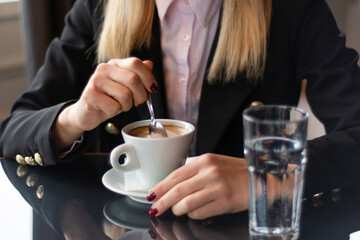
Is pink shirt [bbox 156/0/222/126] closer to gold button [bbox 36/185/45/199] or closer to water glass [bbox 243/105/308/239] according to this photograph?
gold button [bbox 36/185/45/199]

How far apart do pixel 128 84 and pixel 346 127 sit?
1.65 feet

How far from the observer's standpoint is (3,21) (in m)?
3.04

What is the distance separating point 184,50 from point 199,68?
0.19 ft

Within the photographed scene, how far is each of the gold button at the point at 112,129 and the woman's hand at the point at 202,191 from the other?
513 mm

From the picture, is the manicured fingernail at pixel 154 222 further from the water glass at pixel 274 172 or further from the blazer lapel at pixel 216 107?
the blazer lapel at pixel 216 107

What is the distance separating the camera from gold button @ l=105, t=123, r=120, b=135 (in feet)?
4.78

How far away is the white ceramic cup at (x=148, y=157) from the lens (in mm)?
977

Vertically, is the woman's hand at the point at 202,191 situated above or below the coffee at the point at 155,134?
below

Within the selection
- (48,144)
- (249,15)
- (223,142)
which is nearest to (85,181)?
(48,144)

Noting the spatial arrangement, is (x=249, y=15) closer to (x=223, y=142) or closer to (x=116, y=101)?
(x=223, y=142)

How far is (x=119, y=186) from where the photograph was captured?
104 cm

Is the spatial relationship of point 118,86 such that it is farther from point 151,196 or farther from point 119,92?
point 151,196

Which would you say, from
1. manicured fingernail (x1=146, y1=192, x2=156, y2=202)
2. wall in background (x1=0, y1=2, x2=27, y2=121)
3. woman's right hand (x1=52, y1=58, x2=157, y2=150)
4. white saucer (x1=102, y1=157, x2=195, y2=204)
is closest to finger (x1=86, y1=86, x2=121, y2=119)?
woman's right hand (x1=52, y1=58, x2=157, y2=150)

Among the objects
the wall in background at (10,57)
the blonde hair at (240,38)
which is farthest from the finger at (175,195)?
the wall in background at (10,57)
